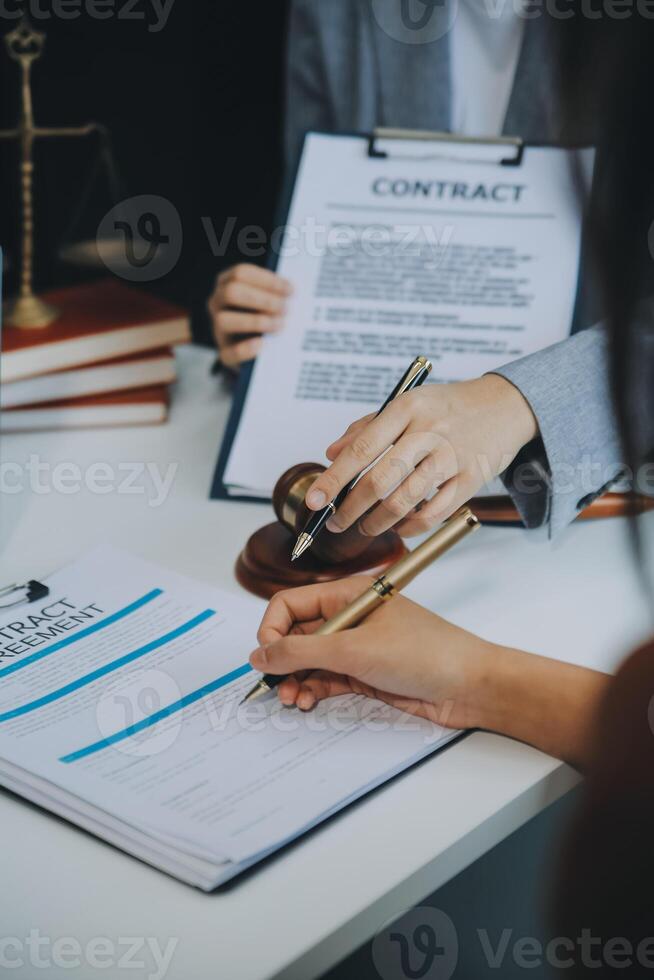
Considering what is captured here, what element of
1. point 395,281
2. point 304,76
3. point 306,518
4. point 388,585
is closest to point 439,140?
point 395,281

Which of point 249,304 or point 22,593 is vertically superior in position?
point 249,304

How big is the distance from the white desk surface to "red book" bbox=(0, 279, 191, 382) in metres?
0.18

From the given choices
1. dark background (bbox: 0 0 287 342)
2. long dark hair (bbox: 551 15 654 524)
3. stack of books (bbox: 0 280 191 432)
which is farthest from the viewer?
dark background (bbox: 0 0 287 342)

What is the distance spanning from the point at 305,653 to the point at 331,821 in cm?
12

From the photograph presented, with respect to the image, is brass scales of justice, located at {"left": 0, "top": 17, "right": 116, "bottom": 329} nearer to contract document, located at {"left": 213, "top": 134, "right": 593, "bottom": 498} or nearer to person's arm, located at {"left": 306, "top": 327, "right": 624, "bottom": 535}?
contract document, located at {"left": 213, "top": 134, "right": 593, "bottom": 498}

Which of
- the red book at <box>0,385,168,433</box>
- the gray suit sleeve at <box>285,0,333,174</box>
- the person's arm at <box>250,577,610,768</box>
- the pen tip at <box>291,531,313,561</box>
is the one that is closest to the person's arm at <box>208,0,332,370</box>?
the gray suit sleeve at <box>285,0,333,174</box>

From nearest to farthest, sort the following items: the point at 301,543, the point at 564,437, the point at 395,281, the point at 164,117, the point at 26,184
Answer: the point at 301,543 → the point at 564,437 → the point at 395,281 → the point at 26,184 → the point at 164,117

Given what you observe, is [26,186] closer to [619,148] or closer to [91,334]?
[91,334]

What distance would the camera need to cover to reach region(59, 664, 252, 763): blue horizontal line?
2.40 ft

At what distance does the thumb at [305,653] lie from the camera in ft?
2.50

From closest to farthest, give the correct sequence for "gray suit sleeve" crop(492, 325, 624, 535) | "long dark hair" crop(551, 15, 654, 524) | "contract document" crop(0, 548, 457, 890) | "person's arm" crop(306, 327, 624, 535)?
"long dark hair" crop(551, 15, 654, 524) < "contract document" crop(0, 548, 457, 890) < "person's arm" crop(306, 327, 624, 535) < "gray suit sleeve" crop(492, 325, 624, 535)

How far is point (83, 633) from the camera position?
2.86 ft

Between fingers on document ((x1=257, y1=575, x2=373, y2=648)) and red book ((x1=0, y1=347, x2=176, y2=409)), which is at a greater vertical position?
red book ((x1=0, y1=347, x2=176, y2=409))

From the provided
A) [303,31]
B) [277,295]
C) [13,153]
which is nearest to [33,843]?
[277,295]
